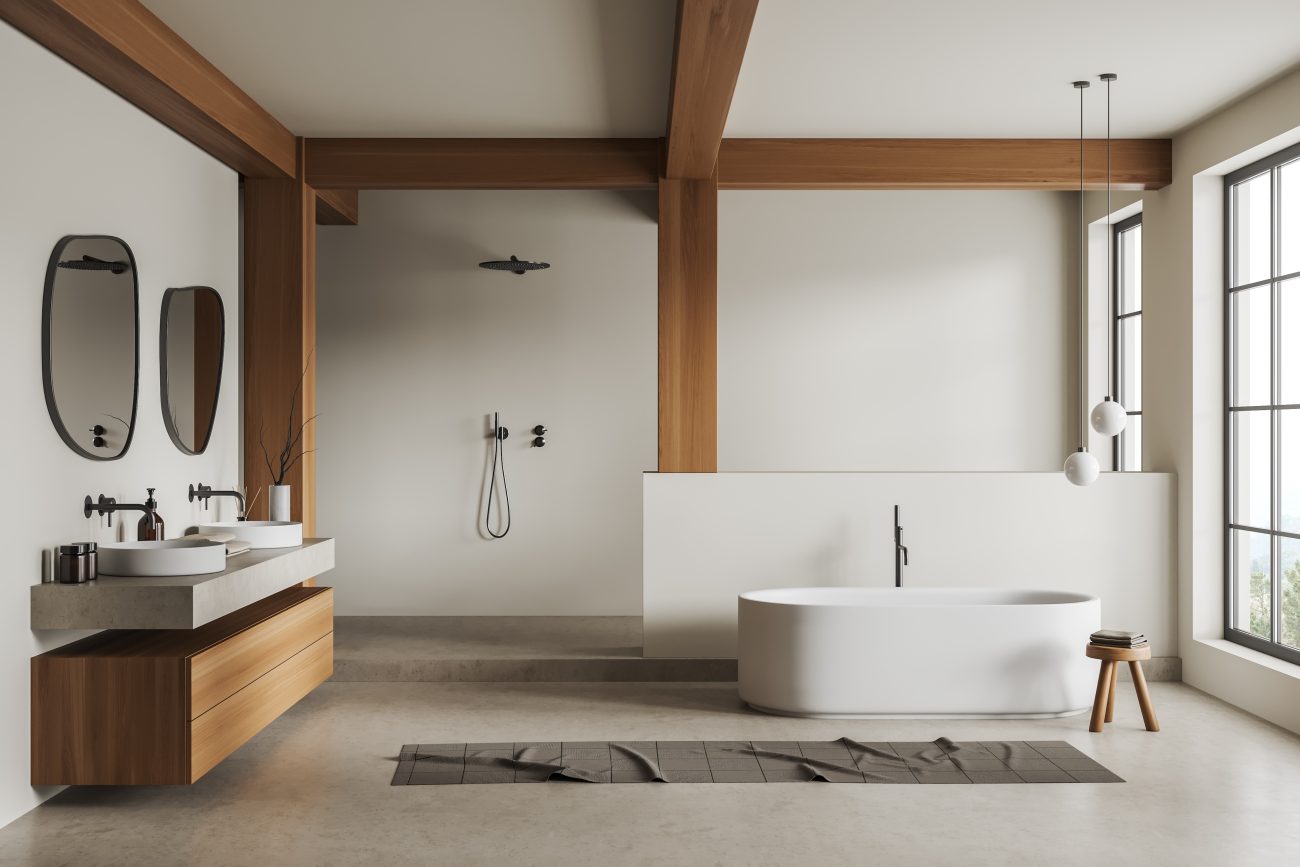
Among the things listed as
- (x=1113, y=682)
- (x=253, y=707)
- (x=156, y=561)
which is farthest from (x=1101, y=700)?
(x=156, y=561)

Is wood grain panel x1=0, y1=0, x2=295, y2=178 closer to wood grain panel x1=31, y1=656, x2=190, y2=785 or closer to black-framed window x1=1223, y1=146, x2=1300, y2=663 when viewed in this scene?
wood grain panel x1=31, y1=656, x2=190, y2=785

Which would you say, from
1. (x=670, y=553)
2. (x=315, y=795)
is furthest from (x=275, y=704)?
(x=670, y=553)

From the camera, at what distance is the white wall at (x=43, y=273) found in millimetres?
3453

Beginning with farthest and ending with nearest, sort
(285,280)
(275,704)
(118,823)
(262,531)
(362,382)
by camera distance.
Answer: (362,382)
(285,280)
(262,531)
(275,704)
(118,823)

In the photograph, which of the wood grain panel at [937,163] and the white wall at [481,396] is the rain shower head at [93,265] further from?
the wood grain panel at [937,163]

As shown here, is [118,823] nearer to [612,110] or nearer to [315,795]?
[315,795]

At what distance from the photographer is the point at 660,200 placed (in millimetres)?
5695

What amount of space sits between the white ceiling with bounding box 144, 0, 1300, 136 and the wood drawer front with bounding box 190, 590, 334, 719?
7.48 feet

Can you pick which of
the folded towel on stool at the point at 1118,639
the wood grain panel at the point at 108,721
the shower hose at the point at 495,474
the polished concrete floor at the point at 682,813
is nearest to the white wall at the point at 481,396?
the shower hose at the point at 495,474

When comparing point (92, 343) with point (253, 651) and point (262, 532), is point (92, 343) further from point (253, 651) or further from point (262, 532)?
point (253, 651)

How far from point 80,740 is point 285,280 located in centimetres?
266

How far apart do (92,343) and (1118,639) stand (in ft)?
13.9

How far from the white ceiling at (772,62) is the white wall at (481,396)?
140 centimetres

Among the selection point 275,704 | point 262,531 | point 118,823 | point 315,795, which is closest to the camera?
point 118,823
